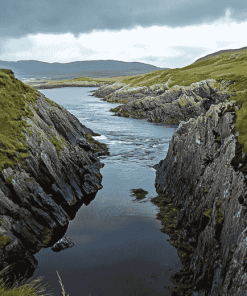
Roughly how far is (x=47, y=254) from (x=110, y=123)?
195ft

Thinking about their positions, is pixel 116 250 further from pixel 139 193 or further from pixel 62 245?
pixel 139 193

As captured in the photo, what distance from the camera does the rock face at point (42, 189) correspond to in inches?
725

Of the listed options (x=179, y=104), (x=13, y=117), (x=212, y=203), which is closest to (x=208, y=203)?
(x=212, y=203)

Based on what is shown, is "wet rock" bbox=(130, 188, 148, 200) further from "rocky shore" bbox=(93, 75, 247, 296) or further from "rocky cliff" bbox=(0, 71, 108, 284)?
"rocky cliff" bbox=(0, 71, 108, 284)

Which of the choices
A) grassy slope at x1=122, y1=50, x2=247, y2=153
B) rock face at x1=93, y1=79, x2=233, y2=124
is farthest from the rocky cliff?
rock face at x1=93, y1=79, x2=233, y2=124

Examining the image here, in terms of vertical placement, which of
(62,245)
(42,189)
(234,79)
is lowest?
(62,245)

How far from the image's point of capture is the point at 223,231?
1437cm

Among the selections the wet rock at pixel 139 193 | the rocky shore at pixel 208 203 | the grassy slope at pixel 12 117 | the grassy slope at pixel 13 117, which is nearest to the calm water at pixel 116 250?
the wet rock at pixel 139 193

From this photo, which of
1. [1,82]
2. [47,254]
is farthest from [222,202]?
[1,82]

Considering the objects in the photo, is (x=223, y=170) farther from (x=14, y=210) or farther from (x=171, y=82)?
(x=171, y=82)

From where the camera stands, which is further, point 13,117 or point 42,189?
point 13,117

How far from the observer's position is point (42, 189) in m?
24.0

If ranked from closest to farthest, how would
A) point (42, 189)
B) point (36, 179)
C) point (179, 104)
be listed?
point (42, 189)
point (36, 179)
point (179, 104)

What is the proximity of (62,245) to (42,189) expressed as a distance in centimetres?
610
